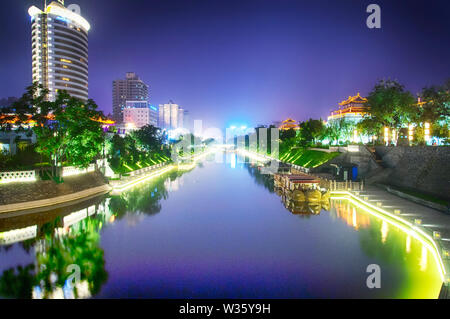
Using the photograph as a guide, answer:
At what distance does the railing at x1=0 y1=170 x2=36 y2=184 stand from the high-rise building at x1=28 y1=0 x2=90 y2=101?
68.3 m

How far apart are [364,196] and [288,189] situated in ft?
21.4

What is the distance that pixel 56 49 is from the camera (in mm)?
84750

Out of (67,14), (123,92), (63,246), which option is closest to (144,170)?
(63,246)

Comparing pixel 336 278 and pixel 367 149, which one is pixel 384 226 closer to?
pixel 336 278

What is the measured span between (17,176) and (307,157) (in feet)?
135

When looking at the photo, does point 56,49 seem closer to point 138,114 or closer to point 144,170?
point 144,170

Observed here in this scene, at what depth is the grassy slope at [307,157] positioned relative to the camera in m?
44.0

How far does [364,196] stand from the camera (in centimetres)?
2659

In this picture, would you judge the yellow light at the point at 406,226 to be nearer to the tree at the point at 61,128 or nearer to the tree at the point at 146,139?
Answer: the tree at the point at 61,128

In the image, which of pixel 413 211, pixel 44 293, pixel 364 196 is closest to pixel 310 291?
pixel 44 293

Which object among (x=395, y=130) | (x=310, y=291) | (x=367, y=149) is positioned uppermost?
(x=395, y=130)

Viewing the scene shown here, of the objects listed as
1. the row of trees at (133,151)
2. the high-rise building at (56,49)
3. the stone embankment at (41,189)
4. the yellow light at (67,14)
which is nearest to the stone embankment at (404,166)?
the row of trees at (133,151)

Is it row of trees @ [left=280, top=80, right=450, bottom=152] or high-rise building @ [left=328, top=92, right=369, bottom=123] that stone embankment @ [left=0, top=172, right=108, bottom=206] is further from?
high-rise building @ [left=328, top=92, right=369, bottom=123]

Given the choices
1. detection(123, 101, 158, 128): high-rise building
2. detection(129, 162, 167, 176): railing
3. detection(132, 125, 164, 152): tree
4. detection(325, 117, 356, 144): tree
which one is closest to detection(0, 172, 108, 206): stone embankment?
detection(129, 162, 167, 176): railing
